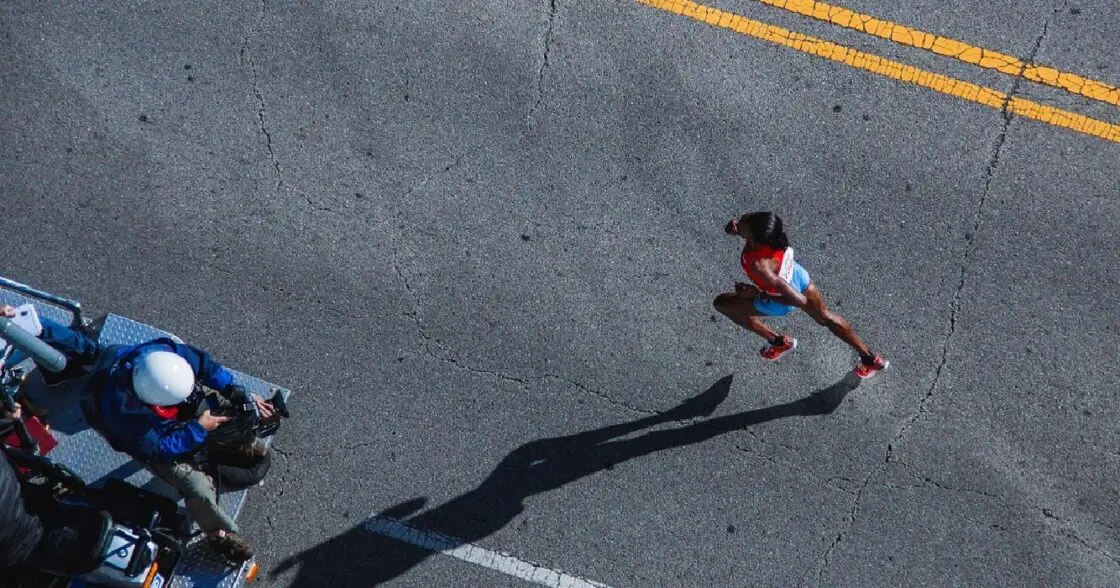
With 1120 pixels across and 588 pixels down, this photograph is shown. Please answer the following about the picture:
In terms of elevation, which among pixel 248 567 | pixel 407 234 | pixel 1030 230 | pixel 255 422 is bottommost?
pixel 248 567

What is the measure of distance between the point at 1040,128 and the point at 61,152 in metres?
7.40

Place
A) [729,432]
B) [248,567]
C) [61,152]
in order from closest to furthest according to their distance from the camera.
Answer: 1. [248,567]
2. [729,432]
3. [61,152]

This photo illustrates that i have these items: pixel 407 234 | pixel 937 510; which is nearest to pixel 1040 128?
pixel 937 510

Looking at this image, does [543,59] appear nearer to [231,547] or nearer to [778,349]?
[778,349]

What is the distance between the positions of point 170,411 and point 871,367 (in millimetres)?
4560

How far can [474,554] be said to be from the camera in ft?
21.2

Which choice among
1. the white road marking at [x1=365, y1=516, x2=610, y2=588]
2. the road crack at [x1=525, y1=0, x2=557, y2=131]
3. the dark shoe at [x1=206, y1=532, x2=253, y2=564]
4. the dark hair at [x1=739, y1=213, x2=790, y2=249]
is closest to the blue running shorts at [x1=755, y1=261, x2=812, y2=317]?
the dark hair at [x1=739, y1=213, x2=790, y2=249]

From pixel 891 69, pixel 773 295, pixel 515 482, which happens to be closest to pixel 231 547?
pixel 515 482

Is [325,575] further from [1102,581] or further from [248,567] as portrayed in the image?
[1102,581]

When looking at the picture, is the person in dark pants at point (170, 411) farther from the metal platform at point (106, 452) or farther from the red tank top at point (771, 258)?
the red tank top at point (771, 258)

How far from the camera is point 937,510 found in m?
6.57

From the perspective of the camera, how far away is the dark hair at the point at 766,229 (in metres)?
6.01

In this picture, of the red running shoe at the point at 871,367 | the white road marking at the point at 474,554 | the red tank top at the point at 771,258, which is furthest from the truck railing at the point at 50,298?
the red running shoe at the point at 871,367

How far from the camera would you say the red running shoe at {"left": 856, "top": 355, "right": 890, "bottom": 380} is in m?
6.67
